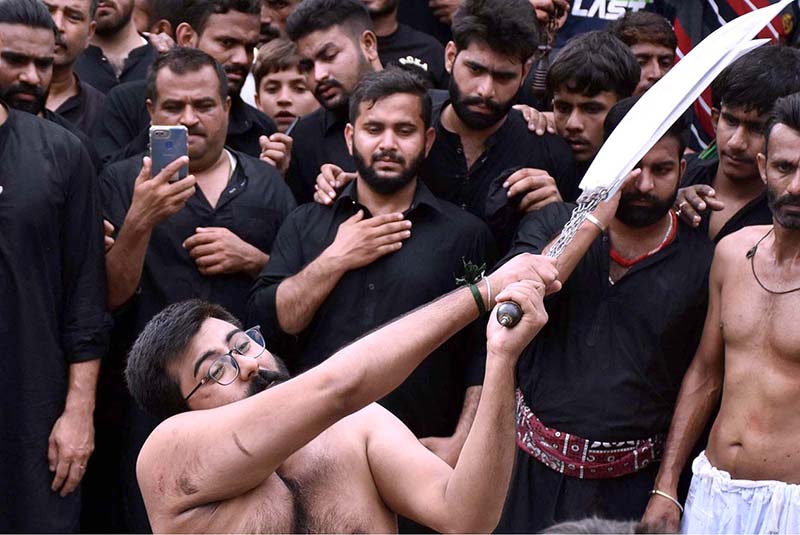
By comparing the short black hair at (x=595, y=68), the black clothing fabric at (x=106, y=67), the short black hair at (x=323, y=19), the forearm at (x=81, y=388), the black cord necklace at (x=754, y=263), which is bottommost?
the forearm at (x=81, y=388)

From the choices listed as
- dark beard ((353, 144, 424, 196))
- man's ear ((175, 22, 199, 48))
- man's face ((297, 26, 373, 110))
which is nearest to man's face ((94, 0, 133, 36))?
man's ear ((175, 22, 199, 48))

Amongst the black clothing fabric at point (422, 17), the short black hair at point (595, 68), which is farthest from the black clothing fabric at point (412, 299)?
the black clothing fabric at point (422, 17)

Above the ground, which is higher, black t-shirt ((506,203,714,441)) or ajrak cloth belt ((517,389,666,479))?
black t-shirt ((506,203,714,441))

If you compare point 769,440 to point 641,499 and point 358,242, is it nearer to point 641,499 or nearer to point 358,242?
point 641,499

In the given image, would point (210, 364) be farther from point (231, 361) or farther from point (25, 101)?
point (25, 101)

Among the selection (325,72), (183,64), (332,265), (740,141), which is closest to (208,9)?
(325,72)

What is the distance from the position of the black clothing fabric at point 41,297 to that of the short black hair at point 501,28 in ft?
5.48

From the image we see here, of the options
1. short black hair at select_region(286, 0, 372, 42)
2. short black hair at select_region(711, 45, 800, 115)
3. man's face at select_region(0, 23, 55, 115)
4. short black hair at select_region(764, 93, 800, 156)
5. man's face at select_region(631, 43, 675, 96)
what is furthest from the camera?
man's face at select_region(631, 43, 675, 96)

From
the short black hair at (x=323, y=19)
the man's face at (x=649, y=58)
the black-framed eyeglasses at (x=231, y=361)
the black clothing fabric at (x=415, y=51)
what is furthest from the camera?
the black clothing fabric at (x=415, y=51)

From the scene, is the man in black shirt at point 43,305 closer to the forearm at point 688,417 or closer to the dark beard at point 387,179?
the dark beard at point 387,179

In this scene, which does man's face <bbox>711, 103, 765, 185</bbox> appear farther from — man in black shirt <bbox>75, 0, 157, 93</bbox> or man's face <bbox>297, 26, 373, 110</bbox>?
man in black shirt <bbox>75, 0, 157, 93</bbox>

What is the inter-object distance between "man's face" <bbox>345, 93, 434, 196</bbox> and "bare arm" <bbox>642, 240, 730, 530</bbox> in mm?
1267

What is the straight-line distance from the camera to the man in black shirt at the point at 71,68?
6613mm

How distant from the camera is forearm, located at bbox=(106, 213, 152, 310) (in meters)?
5.71
